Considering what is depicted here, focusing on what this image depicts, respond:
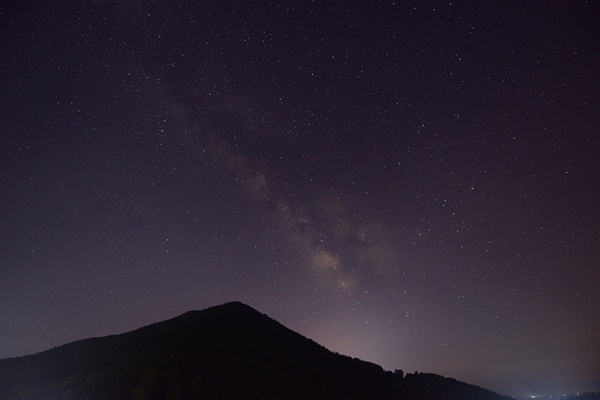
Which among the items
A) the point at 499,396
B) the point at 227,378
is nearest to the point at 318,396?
the point at 227,378

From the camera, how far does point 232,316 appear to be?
12544 cm

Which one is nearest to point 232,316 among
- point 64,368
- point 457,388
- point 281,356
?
point 281,356

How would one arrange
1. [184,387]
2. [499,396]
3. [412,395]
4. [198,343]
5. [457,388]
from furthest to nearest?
[499,396] → [457,388] → [412,395] → [198,343] → [184,387]

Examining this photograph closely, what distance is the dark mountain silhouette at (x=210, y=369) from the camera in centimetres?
7444

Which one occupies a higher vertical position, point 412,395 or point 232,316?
point 232,316

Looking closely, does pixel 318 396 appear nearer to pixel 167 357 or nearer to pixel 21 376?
pixel 167 357

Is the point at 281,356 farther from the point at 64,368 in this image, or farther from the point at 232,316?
the point at 64,368

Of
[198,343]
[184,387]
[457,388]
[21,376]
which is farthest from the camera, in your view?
[457,388]

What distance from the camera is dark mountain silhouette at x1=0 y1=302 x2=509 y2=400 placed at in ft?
244

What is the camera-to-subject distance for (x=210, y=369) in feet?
284

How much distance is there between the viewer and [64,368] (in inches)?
3558

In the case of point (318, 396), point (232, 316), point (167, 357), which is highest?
point (232, 316)

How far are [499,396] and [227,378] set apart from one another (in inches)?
4305

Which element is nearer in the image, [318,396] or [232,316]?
[318,396]
